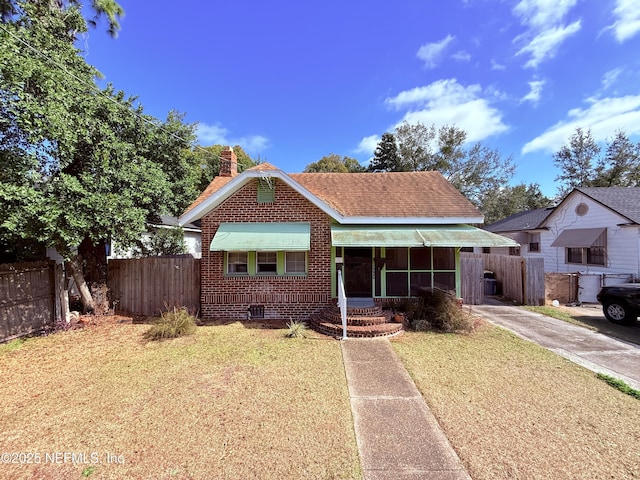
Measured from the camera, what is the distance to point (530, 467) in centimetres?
387

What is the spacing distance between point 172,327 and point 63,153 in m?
6.31

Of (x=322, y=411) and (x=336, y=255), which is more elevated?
(x=336, y=255)

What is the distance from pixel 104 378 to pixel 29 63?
8.70 metres

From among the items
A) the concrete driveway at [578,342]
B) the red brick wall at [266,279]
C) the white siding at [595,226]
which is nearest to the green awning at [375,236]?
the red brick wall at [266,279]

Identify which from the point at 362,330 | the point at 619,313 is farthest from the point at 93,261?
the point at 619,313

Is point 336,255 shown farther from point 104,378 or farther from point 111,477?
point 111,477

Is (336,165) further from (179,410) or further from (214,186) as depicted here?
(179,410)

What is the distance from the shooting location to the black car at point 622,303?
10.3 metres

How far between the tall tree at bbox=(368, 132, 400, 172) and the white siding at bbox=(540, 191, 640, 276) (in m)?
20.8

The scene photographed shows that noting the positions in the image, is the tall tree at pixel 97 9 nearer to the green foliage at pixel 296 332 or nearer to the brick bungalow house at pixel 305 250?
the brick bungalow house at pixel 305 250

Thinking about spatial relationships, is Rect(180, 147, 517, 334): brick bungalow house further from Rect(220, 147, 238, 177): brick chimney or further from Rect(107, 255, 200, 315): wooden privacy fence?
Rect(220, 147, 238, 177): brick chimney

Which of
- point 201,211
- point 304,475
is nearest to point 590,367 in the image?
point 304,475

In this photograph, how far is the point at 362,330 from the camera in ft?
30.5

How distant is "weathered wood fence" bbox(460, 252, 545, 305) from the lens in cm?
1398
